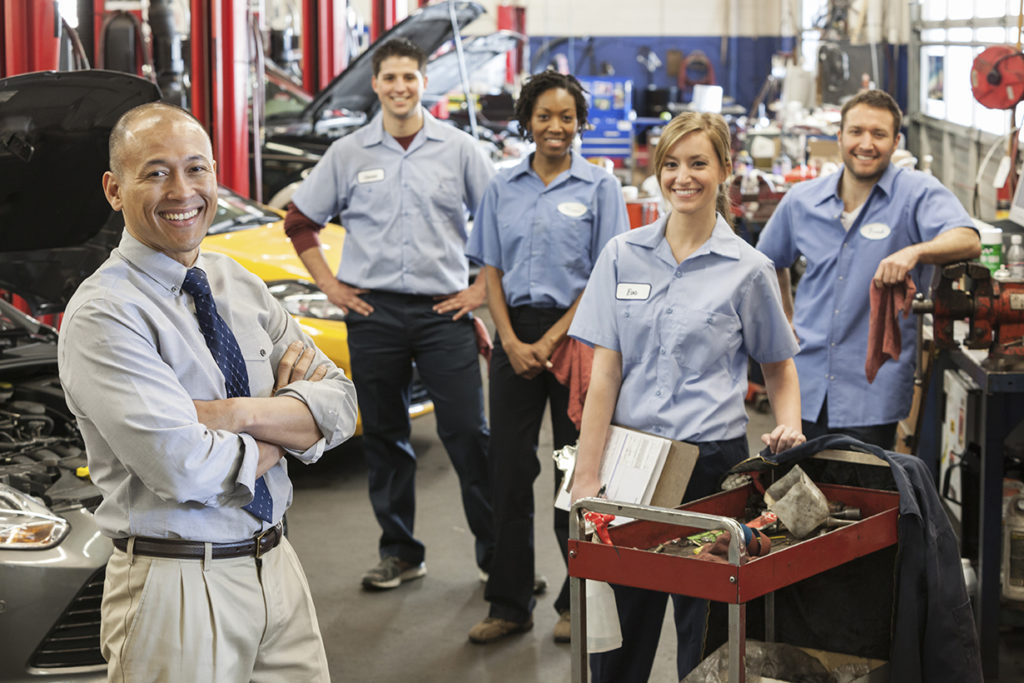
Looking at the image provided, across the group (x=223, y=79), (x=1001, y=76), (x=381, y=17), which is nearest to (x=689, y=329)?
(x=1001, y=76)

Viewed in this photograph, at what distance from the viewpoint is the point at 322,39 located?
11320 millimetres

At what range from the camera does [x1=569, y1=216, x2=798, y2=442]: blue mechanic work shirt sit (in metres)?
2.65

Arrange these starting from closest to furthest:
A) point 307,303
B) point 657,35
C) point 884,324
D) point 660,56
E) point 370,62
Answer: point 884,324
point 307,303
point 370,62
point 660,56
point 657,35

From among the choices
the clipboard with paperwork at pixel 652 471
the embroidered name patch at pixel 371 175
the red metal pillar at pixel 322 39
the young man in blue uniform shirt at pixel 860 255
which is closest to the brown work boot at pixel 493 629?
the young man in blue uniform shirt at pixel 860 255

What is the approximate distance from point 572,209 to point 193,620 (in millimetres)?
1979

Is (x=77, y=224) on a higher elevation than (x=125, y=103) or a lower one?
lower

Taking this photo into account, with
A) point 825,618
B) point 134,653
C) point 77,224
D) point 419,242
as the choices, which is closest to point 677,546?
point 825,618

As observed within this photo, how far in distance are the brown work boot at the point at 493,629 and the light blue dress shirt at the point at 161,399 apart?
5.63 feet

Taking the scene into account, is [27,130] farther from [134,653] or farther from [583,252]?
[134,653]

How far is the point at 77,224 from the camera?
3.59 metres

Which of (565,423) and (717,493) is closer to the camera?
(717,493)

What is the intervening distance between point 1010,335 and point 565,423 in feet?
4.24

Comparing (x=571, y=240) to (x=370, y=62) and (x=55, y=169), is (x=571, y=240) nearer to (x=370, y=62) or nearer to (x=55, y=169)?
(x=55, y=169)

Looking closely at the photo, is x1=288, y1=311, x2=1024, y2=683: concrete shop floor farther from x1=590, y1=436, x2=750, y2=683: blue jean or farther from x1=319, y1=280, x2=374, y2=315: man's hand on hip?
x1=319, y1=280, x2=374, y2=315: man's hand on hip
